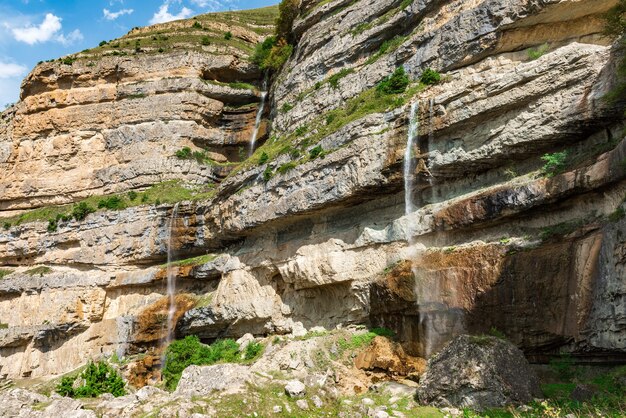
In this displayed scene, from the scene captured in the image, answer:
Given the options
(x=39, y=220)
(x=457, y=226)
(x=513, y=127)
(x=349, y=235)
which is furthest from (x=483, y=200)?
(x=39, y=220)

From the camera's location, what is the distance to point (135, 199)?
3819cm

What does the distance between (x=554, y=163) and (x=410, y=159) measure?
6075 mm

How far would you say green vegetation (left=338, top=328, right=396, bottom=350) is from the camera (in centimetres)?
2080

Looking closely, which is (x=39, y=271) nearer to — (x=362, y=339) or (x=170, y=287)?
(x=170, y=287)

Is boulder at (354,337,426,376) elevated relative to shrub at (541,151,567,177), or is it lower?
lower

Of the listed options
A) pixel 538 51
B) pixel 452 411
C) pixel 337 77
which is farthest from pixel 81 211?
pixel 538 51

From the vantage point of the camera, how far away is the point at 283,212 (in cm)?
2706

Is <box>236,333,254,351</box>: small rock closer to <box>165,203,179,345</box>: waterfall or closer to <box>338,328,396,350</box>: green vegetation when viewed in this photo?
Answer: <box>165,203,179,345</box>: waterfall

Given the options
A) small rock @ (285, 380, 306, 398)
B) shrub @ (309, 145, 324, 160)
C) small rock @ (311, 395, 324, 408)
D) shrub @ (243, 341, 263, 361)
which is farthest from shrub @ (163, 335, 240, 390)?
shrub @ (309, 145, 324, 160)

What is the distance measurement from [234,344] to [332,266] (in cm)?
769

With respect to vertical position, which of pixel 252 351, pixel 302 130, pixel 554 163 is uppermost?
pixel 302 130

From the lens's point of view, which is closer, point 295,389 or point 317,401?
point 317,401

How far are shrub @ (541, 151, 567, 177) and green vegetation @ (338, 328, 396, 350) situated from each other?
8884 millimetres

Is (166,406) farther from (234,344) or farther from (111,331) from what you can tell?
(111,331)
